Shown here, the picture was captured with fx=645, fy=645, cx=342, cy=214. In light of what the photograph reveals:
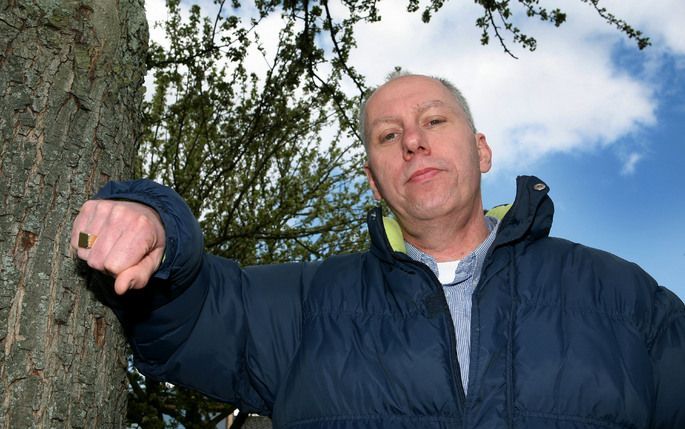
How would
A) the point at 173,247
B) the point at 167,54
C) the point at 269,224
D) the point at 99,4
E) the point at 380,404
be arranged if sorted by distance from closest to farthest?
the point at 173,247
the point at 380,404
the point at 99,4
the point at 167,54
the point at 269,224

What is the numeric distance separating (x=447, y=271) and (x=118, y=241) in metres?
1.39

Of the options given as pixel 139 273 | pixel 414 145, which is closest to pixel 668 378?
pixel 414 145

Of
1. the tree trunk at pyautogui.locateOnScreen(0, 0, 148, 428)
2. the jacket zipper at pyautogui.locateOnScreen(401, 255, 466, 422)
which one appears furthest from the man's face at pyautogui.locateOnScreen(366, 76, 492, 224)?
the tree trunk at pyautogui.locateOnScreen(0, 0, 148, 428)

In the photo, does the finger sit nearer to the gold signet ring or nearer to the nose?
the gold signet ring

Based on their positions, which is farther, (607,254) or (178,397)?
(178,397)

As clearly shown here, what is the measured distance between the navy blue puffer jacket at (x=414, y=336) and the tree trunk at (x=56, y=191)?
173 mm

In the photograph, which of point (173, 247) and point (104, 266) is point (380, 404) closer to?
point (173, 247)

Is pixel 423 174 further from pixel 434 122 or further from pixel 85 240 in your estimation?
pixel 85 240

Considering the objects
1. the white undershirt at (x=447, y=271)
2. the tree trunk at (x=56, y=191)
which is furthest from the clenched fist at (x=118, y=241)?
the white undershirt at (x=447, y=271)

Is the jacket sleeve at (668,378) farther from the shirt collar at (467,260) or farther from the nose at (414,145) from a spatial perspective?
the nose at (414,145)

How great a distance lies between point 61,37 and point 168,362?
1.23 meters

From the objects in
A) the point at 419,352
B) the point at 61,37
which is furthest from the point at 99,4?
the point at 419,352

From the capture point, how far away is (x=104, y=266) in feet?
5.35

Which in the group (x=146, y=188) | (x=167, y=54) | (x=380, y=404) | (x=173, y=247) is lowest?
(x=380, y=404)
